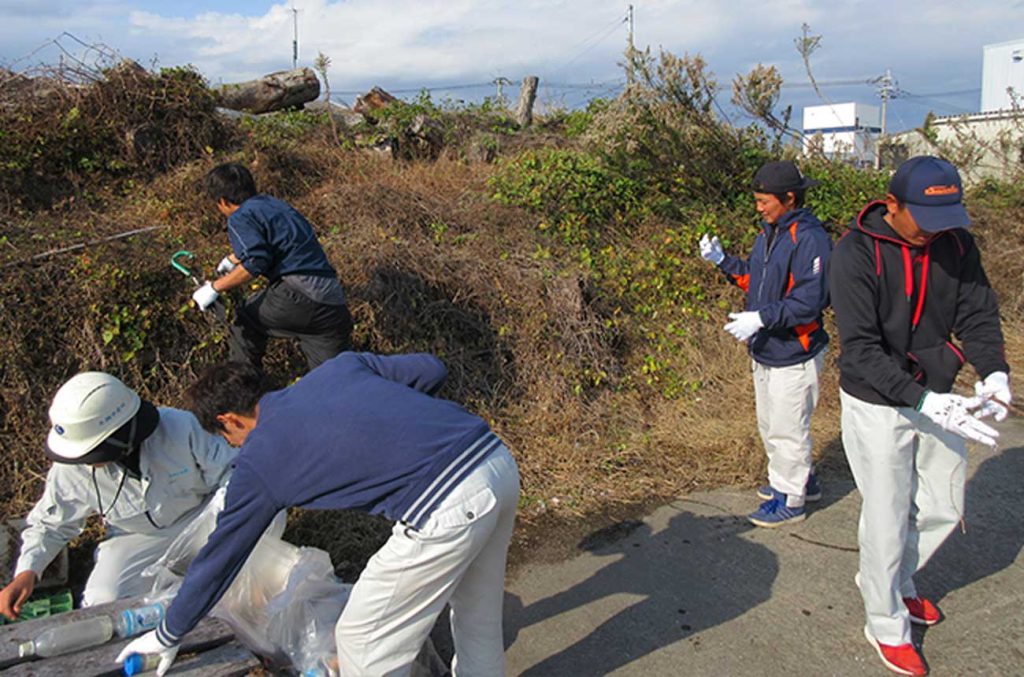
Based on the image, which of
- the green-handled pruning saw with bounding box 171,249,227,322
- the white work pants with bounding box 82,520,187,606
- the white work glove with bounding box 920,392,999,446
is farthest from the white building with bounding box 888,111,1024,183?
the white work pants with bounding box 82,520,187,606

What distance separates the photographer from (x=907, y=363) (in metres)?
2.82

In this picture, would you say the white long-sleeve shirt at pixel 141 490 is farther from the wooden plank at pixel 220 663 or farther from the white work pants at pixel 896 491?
the white work pants at pixel 896 491

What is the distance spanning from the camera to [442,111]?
909 cm

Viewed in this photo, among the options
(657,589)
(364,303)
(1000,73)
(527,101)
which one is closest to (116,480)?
(657,589)

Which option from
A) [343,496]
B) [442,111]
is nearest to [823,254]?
[343,496]

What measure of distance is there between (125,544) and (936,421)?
3091 mm

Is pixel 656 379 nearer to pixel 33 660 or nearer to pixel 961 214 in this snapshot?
pixel 961 214

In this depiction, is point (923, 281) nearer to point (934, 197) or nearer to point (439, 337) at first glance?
point (934, 197)

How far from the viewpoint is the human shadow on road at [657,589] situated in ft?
10.3

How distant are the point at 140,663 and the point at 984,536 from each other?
3.79m

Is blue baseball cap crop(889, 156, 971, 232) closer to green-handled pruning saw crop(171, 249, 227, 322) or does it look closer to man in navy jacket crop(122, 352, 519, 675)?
man in navy jacket crop(122, 352, 519, 675)

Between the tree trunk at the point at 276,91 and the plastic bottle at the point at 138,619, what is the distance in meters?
6.71

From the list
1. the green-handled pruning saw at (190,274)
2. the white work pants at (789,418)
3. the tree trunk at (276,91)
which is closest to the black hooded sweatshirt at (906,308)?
the white work pants at (789,418)

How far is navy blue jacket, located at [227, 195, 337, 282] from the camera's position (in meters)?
3.98
